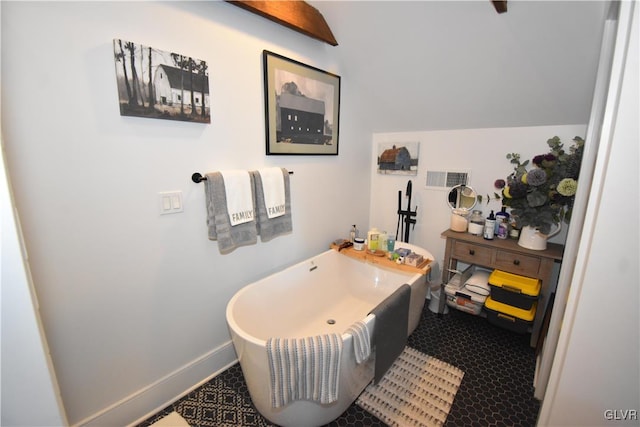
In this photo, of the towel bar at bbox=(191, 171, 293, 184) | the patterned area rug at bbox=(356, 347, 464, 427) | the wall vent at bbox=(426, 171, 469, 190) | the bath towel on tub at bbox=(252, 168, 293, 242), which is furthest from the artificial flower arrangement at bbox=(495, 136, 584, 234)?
the towel bar at bbox=(191, 171, 293, 184)

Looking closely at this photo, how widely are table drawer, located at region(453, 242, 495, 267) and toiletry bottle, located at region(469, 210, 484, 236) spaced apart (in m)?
0.14

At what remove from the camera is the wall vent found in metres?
2.49

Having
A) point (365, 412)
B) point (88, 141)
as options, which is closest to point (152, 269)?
point (88, 141)

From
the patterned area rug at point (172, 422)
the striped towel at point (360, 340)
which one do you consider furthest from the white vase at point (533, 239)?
the patterned area rug at point (172, 422)

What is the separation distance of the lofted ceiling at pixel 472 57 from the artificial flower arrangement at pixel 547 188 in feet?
0.99

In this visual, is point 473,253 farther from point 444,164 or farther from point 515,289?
point 444,164

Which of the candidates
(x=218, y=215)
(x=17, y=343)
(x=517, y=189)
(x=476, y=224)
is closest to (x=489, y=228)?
(x=476, y=224)

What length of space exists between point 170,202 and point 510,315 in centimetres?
236

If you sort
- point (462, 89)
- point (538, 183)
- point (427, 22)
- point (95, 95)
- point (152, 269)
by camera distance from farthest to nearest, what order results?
1. point (462, 89)
2. point (538, 183)
3. point (427, 22)
4. point (152, 269)
5. point (95, 95)

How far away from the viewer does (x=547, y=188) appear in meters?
1.92

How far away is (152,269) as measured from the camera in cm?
152

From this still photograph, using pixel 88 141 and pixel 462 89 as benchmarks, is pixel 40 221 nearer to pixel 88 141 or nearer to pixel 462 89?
pixel 88 141

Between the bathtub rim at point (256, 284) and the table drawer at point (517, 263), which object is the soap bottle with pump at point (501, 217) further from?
the bathtub rim at point (256, 284)

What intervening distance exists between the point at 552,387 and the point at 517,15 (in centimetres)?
180
